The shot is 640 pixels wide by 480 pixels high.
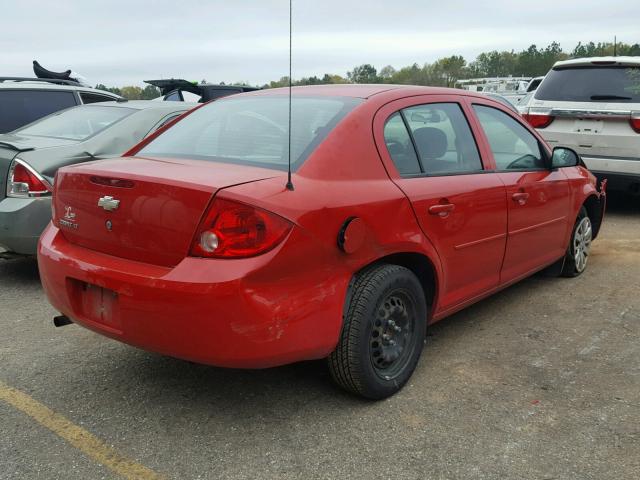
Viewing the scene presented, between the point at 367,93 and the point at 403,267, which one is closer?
the point at 403,267

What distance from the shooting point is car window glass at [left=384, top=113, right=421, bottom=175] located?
10.4 ft

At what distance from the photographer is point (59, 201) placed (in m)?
3.12

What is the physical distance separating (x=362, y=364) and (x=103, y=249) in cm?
129

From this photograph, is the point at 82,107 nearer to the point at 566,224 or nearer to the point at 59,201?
the point at 59,201

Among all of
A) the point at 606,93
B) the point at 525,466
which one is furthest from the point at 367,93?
the point at 606,93

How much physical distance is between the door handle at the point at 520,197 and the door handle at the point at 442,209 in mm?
741

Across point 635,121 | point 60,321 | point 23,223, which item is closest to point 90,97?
point 23,223

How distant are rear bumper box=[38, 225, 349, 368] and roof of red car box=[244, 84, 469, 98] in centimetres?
114

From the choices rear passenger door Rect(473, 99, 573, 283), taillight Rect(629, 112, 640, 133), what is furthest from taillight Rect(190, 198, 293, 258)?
taillight Rect(629, 112, 640, 133)

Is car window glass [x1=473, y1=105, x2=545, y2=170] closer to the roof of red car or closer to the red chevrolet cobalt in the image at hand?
the red chevrolet cobalt

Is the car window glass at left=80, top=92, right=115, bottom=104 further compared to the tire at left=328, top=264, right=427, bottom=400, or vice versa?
the car window glass at left=80, top=92, right=115, bottom=104

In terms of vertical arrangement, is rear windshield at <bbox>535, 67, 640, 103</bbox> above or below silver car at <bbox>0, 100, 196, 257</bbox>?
above

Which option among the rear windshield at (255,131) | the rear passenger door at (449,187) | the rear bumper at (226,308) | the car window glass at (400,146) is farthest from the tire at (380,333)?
the rear windshield at (255,131)

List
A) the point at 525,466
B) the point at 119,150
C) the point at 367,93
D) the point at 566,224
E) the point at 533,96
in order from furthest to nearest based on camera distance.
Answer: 1. the point at 533,96
2. the point at 119,150
3. the point at 566,224
4. the point at 367,93
5. the point at 525,466
